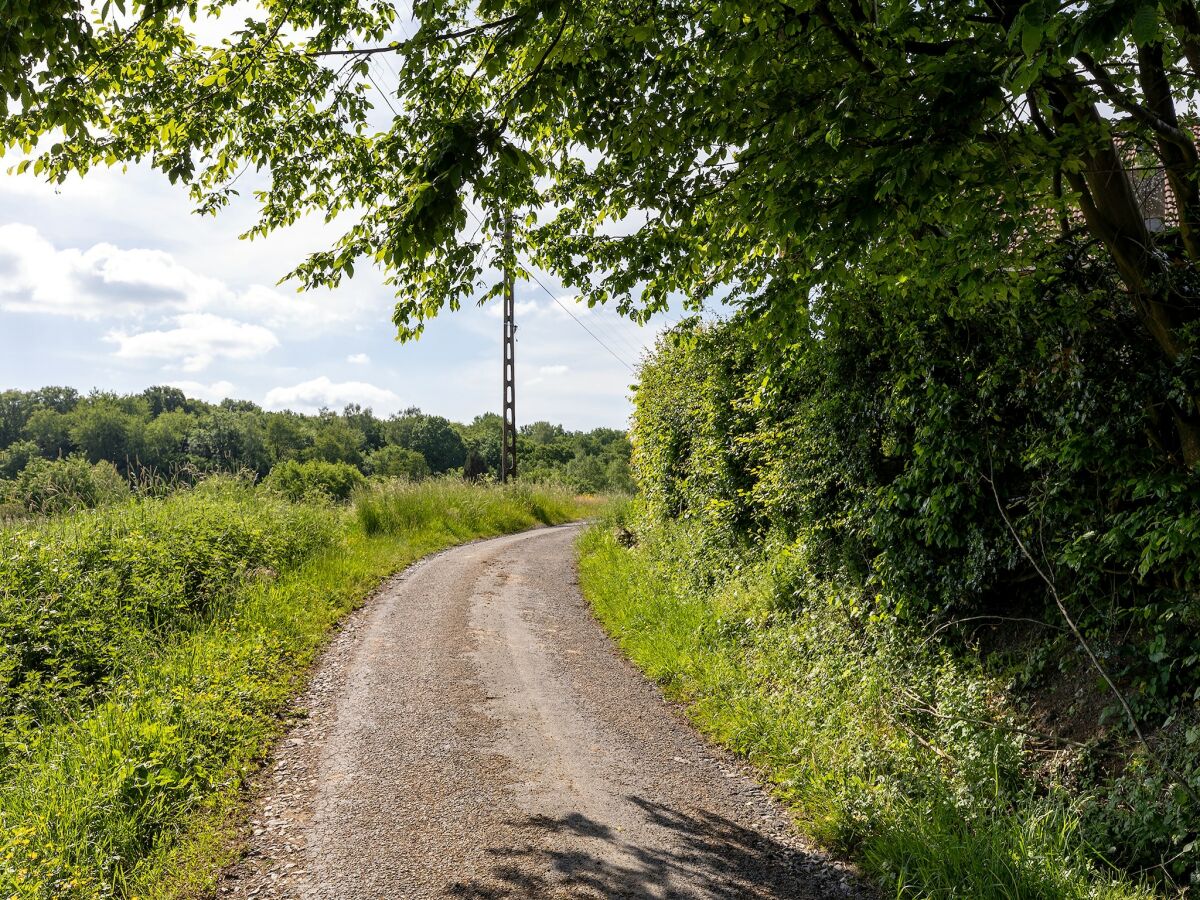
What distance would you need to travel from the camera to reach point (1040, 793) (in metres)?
4.46

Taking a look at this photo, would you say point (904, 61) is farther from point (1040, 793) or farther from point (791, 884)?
point (791, 884)

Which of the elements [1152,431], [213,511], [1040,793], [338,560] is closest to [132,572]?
[213,511]

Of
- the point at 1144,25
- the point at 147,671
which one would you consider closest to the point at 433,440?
the point at 147,671

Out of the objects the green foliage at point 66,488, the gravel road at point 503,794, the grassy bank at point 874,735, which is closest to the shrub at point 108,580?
the green foliage at point 66,488

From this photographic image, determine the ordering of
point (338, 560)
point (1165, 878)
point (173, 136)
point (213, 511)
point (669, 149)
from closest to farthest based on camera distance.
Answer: point (1165, 878), point (669, 149), point (173, 136), point (213, 511), point (338, 560)

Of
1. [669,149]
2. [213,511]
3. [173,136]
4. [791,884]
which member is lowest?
[791,884]

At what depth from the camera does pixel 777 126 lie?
416cm

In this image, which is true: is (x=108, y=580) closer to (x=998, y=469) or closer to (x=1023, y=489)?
(x=998, y=469)

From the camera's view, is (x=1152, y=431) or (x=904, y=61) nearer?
(x=904, y=61)

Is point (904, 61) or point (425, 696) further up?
point (904, 61)

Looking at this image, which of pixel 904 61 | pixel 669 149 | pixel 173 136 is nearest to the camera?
pixel 904 61

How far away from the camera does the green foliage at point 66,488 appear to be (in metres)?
9.89

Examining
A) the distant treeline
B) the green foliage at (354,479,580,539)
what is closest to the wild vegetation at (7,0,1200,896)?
the green foliage at (354,479,580,539)

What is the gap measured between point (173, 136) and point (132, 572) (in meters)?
5.07
